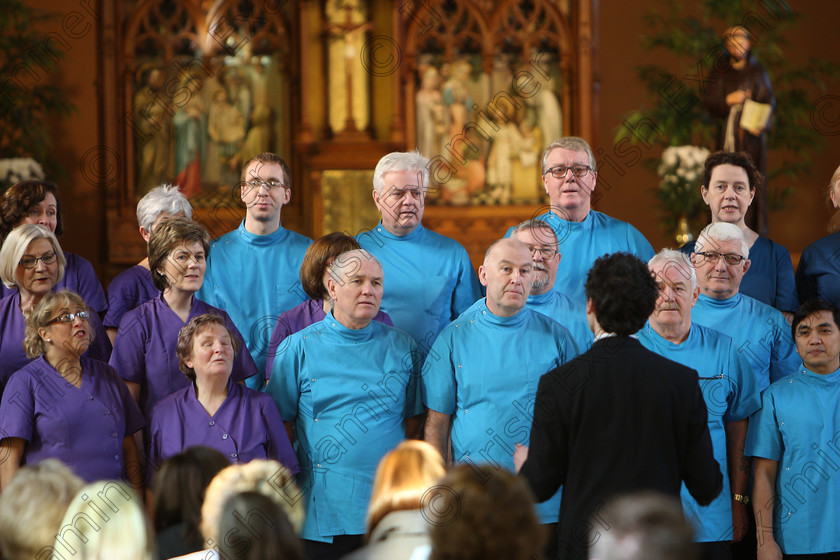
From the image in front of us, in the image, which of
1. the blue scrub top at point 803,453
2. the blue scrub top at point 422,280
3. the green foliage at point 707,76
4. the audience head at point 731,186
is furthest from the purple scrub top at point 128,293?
the green foliage at point 707,76

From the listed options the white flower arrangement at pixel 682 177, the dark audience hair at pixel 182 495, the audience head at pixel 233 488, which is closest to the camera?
the audience head at pixel 233 488

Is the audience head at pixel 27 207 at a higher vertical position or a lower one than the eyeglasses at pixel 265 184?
lower

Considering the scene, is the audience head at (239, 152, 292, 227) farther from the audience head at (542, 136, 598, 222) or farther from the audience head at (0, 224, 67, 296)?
the audience head at (542, 136, 598, 222)

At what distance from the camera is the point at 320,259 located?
14.0 ft

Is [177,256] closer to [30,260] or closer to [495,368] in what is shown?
[30,260]

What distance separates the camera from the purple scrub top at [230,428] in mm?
3885

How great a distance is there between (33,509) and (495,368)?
1658 mm

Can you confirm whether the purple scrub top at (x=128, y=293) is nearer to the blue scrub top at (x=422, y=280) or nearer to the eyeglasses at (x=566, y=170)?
the blue scrub top at (x=422, y=280)

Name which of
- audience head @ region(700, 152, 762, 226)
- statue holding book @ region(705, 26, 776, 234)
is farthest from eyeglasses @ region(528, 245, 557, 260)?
statue holding book @ region(705, 26, 776, 234)

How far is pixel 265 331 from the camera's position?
4711 millimetres

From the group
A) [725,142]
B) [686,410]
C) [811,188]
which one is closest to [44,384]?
[686,410]

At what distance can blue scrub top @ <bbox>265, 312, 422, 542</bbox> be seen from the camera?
3.91 meters

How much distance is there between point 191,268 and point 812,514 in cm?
244

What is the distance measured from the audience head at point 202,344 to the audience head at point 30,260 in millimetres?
718
